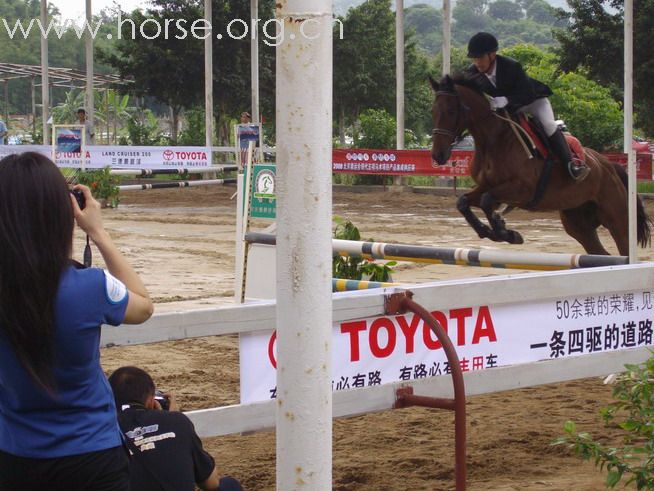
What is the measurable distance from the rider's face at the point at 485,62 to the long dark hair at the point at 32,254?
23.6 ft

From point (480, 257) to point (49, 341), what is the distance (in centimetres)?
531

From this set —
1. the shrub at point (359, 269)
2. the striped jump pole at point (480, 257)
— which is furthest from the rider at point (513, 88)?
the striped jump pole at point (480, 257)

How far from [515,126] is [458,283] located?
5.10 m

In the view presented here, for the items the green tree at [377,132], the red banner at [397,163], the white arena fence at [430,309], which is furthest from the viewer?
the green tree at [377,132]

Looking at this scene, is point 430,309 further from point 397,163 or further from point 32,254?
point 397,163

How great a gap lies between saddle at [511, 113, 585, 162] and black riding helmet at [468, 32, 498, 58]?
2.37ft

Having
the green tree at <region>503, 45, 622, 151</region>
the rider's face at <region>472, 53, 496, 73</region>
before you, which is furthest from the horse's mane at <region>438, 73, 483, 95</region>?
the green tree at <region>503, 45, 622, 151</region>

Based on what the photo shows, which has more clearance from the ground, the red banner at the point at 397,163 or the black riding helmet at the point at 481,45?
the black riding helmet at the point at 481,45

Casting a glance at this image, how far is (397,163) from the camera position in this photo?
78.3 ft

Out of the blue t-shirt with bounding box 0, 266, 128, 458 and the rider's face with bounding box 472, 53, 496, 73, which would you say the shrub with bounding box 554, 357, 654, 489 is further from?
the rider's face with bounding box 472, 53, 496, 73

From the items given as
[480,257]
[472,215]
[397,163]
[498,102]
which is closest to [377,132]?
[397,163]

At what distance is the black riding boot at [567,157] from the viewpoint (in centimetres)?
973

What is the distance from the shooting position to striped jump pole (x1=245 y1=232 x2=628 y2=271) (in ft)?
23.4

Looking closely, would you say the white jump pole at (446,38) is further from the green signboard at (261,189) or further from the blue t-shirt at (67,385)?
the blue t-shirt at (67,385)
